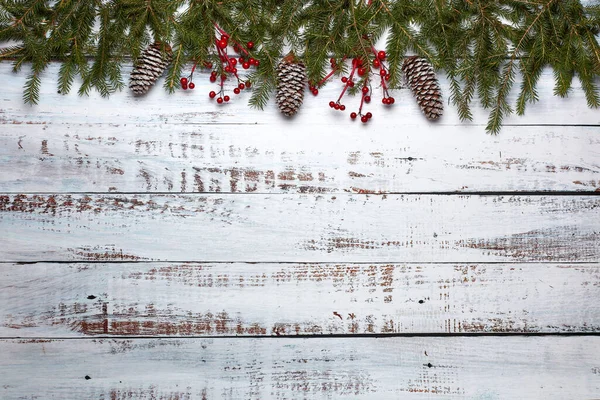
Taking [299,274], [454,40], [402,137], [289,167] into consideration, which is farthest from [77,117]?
[454,40]

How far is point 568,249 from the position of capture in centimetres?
128

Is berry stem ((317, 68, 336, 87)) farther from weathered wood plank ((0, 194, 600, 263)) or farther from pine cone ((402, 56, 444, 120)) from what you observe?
weathered wood plank ((0, 194, 600, 263))

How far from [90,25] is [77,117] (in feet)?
0.71

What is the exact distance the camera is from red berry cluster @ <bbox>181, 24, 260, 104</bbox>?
48.1 inches

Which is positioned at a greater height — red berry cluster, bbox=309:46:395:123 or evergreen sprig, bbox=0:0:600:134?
evergreen sprig, bbox=0:0:600:134

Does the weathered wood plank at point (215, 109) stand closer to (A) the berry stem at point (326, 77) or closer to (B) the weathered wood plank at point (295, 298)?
(A) the berry stem at point (326, 77)

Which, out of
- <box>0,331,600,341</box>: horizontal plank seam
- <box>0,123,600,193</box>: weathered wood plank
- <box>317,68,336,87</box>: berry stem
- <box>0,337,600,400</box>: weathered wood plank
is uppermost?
<box>317,68,336,87</box>: berry stem

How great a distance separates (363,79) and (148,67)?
500 millimetres

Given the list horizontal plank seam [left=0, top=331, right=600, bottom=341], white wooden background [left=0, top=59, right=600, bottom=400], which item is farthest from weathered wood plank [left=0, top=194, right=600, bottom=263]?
horizontal plank seam [left=0, top=331, right=600, bottom=341]

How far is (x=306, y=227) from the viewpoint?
4.18 feet

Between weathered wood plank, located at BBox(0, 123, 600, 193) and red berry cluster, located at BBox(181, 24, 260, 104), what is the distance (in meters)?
0.09

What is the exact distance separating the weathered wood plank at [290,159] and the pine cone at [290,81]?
7 centimetres

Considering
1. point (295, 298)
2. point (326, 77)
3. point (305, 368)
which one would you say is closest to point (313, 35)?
point (326, 77)

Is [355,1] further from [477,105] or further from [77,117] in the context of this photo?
[77,117]
